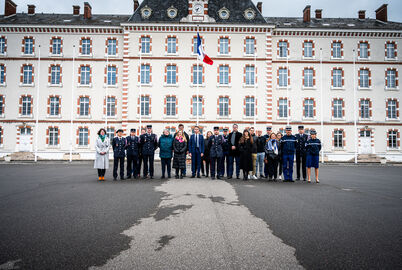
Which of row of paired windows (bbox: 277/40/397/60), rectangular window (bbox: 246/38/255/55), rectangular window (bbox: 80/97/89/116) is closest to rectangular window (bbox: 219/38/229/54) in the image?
rectangular window (bbox: 246/38/255/55)

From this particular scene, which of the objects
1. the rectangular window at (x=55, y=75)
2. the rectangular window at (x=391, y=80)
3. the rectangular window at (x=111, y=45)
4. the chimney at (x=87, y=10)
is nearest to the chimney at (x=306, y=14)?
the rectangular window at (x=391, y=80)

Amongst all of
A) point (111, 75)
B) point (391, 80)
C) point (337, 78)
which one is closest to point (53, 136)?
point (111, 75)

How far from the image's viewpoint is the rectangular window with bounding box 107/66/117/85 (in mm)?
30078

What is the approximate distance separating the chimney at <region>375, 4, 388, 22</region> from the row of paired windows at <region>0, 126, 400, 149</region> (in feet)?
46.7

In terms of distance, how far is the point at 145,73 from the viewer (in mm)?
29172

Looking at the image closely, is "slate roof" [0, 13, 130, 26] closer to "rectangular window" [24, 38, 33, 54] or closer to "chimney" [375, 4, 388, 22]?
"rectangular window" [24, 38, 33, 54]

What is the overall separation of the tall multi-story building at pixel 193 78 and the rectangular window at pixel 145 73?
106 millimetres

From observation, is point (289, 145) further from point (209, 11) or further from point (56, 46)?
point (56, 46)

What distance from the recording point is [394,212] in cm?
584

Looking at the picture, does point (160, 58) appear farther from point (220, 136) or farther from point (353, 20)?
point (353, 20)

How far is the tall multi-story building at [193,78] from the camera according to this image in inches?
1141

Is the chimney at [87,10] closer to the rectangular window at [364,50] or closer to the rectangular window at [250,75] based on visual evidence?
the rectangular window at [250,75]

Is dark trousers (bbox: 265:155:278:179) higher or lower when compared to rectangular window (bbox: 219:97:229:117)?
lower

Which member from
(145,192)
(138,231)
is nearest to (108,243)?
(138,231)
